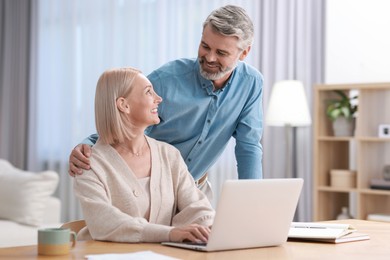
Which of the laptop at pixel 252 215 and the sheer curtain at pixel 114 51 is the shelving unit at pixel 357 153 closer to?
the sheer curtain at pixel 114 51

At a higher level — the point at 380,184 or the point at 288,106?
the point at 288,106

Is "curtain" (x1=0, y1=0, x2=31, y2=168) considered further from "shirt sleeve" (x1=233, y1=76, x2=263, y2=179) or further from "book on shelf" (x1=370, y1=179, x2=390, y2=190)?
"shirt sleeve" (x1=233, y1=76, x2=263, y2=179)

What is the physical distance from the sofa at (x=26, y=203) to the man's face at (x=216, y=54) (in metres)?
2.31

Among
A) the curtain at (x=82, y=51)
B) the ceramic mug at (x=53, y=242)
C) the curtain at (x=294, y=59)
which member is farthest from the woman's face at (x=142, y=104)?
the curtain at (x=82, y=51)

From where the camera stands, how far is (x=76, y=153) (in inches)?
81.1

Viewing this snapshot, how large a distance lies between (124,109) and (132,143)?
0.10 m

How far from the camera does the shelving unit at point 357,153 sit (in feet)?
14.9

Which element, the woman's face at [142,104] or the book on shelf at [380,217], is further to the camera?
the book on shelf at [380,217]

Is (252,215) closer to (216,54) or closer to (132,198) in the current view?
(132,198)

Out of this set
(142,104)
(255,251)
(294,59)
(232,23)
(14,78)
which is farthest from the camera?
(14,78)

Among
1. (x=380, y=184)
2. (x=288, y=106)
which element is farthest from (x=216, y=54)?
(x=380, y=184)

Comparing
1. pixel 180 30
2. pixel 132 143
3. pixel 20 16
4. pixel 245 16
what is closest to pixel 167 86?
pixel 245 16

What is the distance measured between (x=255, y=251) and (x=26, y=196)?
3.02 metres

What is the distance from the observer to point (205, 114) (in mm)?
2695
